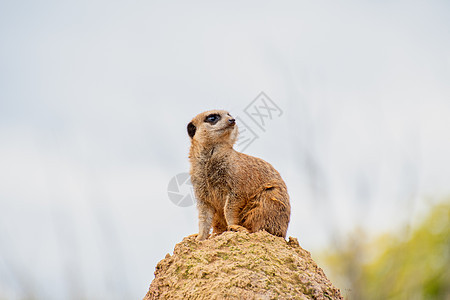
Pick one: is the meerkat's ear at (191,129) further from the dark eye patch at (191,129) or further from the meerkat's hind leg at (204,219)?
the meerkat's hind leg at (204,219)

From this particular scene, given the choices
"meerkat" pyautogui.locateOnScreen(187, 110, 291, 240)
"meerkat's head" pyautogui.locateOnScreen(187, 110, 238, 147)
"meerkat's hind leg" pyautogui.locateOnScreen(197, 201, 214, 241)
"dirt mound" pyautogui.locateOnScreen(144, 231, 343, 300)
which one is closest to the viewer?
"dirt mound" pyautogui.locateOnScreen(144, 231, 343, 300)

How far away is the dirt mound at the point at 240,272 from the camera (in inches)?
173

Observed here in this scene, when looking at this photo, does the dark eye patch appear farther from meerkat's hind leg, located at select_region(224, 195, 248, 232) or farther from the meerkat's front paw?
the meerkat's front paw

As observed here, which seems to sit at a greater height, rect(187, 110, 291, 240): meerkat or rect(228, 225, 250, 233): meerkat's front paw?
rect(187, 110, 291, 240): meerkat

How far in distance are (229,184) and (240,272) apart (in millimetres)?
1687

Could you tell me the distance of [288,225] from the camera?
5.96m

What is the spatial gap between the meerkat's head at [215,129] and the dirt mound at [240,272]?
1695 mm

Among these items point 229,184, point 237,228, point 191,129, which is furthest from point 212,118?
point 237,228

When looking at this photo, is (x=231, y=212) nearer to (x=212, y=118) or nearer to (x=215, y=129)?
(x=215, y=129)

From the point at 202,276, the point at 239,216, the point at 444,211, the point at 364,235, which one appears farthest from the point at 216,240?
the point at 444,211

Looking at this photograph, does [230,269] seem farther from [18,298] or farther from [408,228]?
[18,298]

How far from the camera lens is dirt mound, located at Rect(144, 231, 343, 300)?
4391 millimetres

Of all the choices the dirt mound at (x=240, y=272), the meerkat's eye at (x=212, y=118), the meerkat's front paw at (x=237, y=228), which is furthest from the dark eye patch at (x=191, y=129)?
the dirt mound at (x=240, y=272)

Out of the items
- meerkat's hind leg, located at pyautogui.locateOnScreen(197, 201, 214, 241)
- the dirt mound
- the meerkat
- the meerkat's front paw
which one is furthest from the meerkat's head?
the dirt mound
